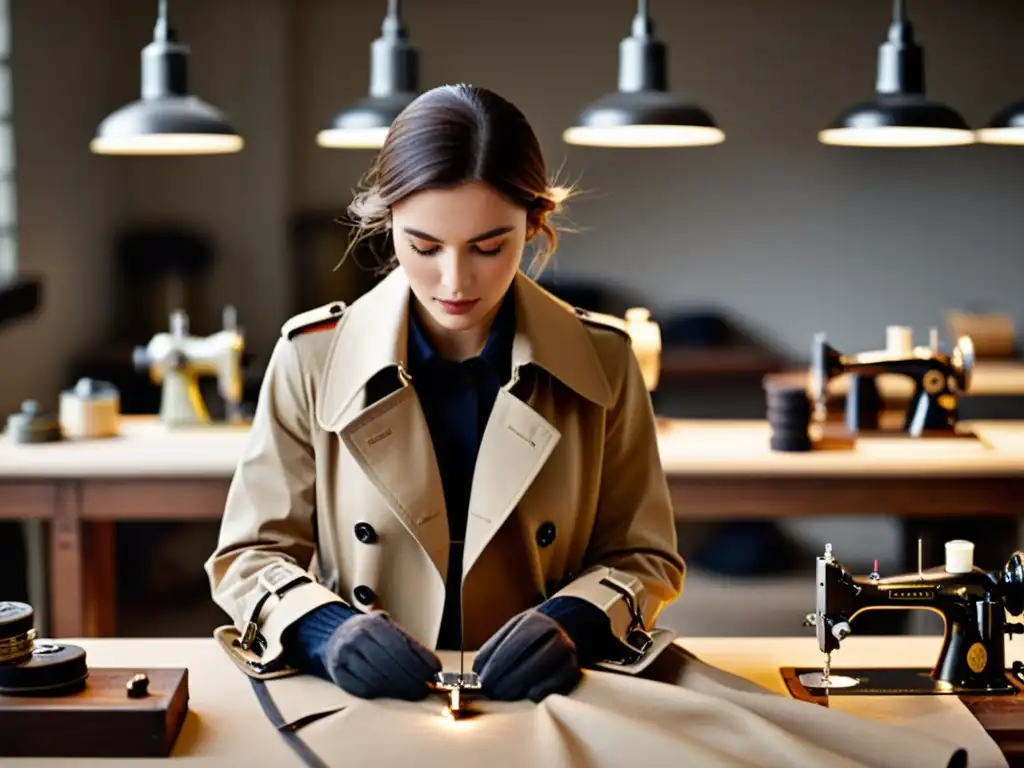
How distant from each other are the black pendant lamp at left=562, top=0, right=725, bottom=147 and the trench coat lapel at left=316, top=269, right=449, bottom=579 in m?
1.78

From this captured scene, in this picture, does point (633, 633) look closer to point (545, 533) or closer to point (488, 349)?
point (545, 533)

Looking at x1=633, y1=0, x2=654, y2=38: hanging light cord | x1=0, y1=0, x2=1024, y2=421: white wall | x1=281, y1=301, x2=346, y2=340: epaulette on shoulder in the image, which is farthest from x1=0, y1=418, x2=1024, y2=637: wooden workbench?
x1=0, y1=0, x2=1024, y2=421: white wall

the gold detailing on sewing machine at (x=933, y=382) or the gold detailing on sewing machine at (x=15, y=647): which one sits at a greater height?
the gold detailing on sewing machine at (x=15, y=647)

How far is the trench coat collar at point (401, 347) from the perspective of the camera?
2180mm

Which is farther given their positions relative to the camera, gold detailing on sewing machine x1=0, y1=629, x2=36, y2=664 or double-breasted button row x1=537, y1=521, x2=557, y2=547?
double-breasted button row x1=537, y1=521, x2=557, y2=547

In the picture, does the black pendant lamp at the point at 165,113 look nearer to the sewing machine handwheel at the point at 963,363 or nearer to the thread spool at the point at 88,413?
the thread spool at the point at 88,413

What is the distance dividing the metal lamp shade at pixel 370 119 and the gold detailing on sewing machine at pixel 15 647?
7.59ft

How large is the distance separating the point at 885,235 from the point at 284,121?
8.68 feet

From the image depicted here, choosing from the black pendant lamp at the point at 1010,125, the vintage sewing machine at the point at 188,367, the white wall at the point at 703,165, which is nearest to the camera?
the black pendant lamp at the point at 1010,125

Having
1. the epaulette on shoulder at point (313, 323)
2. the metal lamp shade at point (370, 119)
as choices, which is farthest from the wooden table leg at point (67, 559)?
the epaulette on shoulder at point (313, 323)

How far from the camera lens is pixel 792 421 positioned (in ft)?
13.3

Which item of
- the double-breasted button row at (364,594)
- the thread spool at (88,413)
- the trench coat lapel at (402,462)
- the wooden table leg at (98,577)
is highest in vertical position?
the trench coat lapel at (402,462)

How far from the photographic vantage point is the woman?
2.03 metres

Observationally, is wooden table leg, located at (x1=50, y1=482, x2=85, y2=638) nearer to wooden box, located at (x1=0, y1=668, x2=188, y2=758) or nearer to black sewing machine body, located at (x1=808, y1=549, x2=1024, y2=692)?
wooden box, located at (x1=0, y1=668, x2=188, y2=758)
